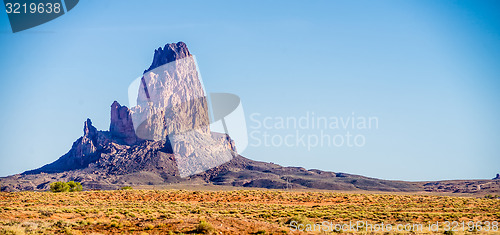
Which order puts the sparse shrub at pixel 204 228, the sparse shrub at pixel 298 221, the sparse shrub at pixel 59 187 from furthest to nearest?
the sparse shrub at pixel 59 187, the sparse shrub at pixel 298 221, the sparse shrub at pixel 204 228

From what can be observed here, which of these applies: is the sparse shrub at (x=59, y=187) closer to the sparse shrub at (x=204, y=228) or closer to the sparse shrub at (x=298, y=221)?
the sparse shrub at (x=298, y=221)

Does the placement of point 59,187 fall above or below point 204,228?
A: above

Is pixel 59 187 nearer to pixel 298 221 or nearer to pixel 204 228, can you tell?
pixel 298 221

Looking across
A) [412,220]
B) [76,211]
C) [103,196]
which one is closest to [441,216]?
[412,220]

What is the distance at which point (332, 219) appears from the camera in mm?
41281

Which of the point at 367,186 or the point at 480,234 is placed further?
the point at 367,186

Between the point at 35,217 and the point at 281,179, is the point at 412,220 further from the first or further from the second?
the point at 281,179

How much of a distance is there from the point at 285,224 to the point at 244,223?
17.8 ft

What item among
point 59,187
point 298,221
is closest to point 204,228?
point 298,221

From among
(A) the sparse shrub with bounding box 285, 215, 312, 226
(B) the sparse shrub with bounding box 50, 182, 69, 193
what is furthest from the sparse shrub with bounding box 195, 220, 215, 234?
(B) the sparse shrub with bounding box 50, 182, 69, 193

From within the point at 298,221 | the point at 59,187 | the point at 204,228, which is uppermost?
the point at 59,187

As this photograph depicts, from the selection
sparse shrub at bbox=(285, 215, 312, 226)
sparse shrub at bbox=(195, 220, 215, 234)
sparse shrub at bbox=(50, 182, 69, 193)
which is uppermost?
sparse shrub at bbox=(50, 182, 69, 193)

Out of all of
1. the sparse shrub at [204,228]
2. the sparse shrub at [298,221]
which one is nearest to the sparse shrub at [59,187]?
the sparse shrub at [298,221]

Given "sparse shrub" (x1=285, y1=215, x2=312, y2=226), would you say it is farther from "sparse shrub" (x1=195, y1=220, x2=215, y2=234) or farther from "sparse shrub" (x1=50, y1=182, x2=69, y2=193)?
"sparse shrub" (x1=50, y1=182, x2=69, y2=193)
